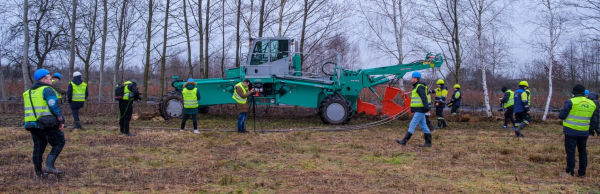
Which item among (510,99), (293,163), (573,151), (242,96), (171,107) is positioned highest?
(242,96)

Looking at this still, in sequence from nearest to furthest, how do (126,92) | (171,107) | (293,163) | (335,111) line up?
1. (293,163)
2. (126,92)
3. (335,111)
4. (171,107)

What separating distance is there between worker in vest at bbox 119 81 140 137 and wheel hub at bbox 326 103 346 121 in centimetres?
568

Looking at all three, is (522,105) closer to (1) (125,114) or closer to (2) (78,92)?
(1) (125,114)

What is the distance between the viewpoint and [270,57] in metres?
14.0

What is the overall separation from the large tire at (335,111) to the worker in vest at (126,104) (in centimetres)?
556

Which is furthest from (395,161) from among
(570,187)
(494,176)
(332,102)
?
(332,102)

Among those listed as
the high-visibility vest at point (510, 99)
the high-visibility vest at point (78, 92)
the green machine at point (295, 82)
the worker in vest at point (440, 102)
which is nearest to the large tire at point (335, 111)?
the green machine at point (295, 82)

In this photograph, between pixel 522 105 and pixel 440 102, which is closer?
pixel 522 105

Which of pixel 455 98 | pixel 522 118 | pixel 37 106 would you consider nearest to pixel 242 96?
pixel 37 106

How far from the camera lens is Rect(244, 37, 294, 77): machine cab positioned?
13.9 m

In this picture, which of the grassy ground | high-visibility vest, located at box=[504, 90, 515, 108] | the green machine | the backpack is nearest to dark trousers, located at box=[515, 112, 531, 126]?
the grassy ground

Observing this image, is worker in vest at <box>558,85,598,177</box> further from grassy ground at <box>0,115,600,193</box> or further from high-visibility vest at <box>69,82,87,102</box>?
high-visibility vest at <box>69,82,87,102</box>

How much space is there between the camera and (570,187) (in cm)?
598

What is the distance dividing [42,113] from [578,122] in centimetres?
767
